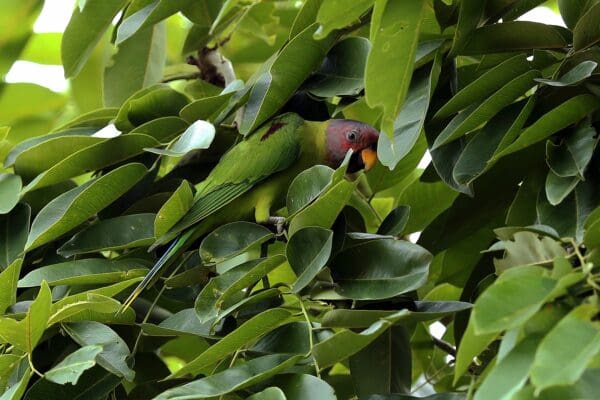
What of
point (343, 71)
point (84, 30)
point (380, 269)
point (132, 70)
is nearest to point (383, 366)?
point (380, 269)

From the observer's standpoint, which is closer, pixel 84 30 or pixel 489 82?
pixel 489 82

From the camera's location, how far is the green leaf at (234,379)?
3.18 feet

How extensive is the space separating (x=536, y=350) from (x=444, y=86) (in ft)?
1.97

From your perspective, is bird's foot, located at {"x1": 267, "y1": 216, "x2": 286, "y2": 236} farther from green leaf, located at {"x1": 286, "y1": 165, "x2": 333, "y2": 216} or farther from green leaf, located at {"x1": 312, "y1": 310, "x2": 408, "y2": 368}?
green leaf, located at {"x1": 312, "y1": 310, "x2": 408, "y2": 368}

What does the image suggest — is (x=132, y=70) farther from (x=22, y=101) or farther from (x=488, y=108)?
(x=488, y=108)

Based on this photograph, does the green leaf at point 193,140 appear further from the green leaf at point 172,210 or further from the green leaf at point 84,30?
the green leaf at point 84,30

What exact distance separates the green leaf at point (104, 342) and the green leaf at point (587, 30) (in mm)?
683

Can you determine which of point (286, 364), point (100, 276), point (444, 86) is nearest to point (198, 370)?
point (286, 364)

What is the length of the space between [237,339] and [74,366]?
18 cm

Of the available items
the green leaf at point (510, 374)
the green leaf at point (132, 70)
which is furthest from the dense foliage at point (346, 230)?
the green leaf at point (132, 70)

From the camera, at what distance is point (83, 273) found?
4.20 ft

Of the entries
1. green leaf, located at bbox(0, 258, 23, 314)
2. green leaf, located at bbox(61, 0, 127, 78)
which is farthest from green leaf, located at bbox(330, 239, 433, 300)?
green leaf, located at bbox(61, 0, 127, 78)

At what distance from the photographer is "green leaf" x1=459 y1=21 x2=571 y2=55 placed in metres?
1.22

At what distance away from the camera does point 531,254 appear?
37.2 inches
